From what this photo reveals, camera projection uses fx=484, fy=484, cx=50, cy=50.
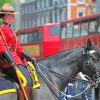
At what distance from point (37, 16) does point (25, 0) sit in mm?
9797

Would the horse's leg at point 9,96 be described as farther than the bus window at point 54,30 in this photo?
No

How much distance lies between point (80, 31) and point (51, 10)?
51.2 metres

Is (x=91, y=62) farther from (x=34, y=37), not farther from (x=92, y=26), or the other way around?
(x=34, y=37)

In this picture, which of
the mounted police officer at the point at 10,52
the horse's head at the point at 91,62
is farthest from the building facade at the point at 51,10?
the mounted police officer at the point at 10,52

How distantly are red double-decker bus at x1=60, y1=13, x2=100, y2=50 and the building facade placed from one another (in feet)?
109

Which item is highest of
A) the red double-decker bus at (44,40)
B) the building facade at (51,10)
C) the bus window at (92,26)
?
the building facade at (51,10)

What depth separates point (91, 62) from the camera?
28.1 feet

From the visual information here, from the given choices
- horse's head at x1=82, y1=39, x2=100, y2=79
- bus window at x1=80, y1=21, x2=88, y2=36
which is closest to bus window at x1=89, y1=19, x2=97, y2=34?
bus window at x1=80, y1=21, x2=88, y2=36

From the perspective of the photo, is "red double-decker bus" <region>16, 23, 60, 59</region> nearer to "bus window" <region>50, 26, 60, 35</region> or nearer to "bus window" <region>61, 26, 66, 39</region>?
"bus window" <region>50, 26, 60, 35</region>

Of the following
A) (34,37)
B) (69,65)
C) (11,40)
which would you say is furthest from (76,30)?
(11,40)

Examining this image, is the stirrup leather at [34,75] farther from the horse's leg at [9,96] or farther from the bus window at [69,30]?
the bus window at [69,30]

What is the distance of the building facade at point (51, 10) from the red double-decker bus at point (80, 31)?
33.1 meters

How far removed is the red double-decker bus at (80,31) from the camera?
26500 millimetres

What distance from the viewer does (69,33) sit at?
30.0 m
